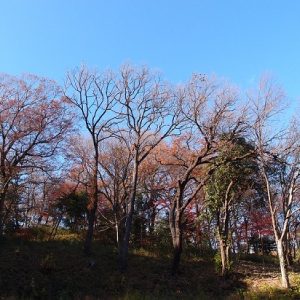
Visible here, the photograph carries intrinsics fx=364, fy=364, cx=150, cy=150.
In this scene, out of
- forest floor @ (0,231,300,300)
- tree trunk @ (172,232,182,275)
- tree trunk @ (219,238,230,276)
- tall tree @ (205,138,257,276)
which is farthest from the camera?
tall tree @ (205,138,257,276)

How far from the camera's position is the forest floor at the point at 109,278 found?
52.7ft

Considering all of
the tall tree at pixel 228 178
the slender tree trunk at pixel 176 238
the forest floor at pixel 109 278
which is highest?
the tall tree at pixel 228 178

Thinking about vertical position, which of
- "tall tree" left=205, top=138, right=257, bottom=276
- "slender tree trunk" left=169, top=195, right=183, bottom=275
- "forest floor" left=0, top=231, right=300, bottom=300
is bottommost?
"forest floor" left=0, top=231, right=300, bottom=300

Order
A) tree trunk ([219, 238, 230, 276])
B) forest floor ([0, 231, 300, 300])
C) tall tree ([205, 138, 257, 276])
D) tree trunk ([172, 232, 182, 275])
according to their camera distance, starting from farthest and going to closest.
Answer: tall tree ([205, 138, 257, 276]) < tree trunk ([172, 232, 182, 275]) < tree trunk ([219, 238, 230, 276]) < forest floor ([0, 231, 300, 300])

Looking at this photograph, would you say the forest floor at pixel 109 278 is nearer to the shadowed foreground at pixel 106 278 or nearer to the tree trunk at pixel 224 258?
the shadowed foreground at pixel 106 278

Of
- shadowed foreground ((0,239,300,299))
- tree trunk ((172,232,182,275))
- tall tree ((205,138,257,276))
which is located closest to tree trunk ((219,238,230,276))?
tall tree ((205,138,257,276))

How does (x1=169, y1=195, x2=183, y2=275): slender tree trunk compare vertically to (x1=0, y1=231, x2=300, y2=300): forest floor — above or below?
above

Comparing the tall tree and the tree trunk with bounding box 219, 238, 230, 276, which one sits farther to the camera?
the tall tree

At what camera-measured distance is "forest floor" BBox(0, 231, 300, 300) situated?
16.1m

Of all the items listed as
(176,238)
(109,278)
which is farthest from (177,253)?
(109,278)

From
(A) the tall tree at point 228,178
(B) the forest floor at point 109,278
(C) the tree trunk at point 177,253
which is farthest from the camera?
(A) the tall tree at point 228,178

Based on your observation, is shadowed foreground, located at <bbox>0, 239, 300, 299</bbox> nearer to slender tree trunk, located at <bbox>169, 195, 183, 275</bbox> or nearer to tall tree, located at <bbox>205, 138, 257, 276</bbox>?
slender tree trunk, located at <bbox>169, 195, 183, 275</bbox>

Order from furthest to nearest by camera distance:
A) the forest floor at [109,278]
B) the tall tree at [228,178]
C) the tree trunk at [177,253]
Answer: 1. the tall tree at [228,178]
2. the tree trunk at [177,253]
3. the forest floor at [109,278]

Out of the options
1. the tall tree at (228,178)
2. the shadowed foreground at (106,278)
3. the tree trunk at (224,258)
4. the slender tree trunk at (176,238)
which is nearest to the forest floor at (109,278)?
the shadowed foreground at (106,278)
